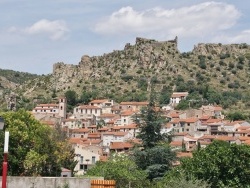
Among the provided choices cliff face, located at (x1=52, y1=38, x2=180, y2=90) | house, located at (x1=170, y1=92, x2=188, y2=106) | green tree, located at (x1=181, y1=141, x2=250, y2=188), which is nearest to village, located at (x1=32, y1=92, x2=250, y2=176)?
house, located at (x1=170, y1=92, x2=188, y2=106)

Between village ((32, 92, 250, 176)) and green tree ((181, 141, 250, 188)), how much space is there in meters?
49.1

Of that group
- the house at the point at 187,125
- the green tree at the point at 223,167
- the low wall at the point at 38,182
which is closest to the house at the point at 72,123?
the house at the point at 187,125

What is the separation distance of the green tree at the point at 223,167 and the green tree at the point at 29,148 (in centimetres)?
1628

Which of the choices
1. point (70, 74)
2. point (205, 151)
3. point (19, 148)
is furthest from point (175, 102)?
point (205, 151)

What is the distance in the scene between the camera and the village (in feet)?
298

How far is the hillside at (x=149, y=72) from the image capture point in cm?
15575

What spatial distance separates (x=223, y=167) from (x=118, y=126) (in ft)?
282

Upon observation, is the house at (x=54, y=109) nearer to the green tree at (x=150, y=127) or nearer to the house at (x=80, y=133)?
the house at (x=80, y=133)

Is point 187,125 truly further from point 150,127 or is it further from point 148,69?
point 150,127

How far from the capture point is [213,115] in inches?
4719

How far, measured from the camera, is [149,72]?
16738 centimetres

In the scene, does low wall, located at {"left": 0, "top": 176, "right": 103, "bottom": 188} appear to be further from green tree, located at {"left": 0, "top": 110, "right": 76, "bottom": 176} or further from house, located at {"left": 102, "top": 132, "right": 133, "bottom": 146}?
house, located at {"left": 102, "top": 132, "right": 133, "bottom": 146}

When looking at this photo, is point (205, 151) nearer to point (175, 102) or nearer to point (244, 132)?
point (244, 132)

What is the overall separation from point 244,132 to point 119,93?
2305 inches
